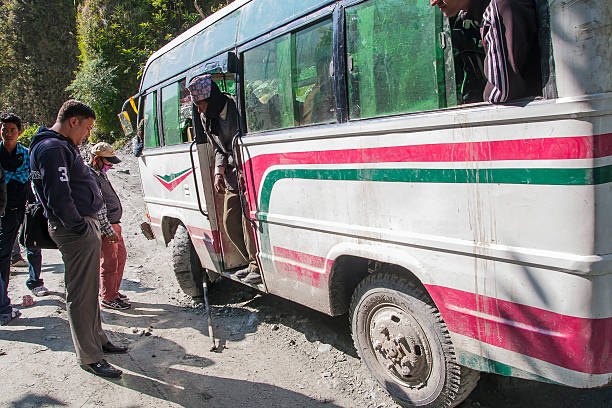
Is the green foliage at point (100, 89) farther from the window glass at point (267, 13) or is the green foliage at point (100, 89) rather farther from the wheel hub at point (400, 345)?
the wheel hub at point (400, 345)

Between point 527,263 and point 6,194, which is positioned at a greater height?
point 6,194

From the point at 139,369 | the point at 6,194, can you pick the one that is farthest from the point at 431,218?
the point at 6,194

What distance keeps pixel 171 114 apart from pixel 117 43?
13.6 meters

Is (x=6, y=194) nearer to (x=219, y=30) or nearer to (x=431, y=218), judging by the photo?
(x=219, y=30)

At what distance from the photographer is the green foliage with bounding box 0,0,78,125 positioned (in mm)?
24469

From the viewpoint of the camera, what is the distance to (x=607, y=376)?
2.03 m

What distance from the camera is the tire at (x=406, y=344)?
2.65 meters

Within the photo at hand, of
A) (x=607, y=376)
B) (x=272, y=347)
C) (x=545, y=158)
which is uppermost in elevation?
(x=545, y=158)

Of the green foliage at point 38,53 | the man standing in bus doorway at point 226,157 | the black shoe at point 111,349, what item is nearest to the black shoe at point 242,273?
the man standing in bus doorway at point 226,157

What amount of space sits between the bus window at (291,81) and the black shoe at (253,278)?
1311 mm

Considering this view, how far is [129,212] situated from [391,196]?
886 centimetres

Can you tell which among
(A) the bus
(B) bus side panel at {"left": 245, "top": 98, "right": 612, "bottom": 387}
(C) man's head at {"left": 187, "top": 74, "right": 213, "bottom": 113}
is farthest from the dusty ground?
(C) man's head at {"left": 187, "top": 74, "right": 213, "bottom": 113}

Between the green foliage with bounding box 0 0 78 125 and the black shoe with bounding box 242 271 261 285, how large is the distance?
2414 cm

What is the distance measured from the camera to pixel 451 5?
2.27 metres
